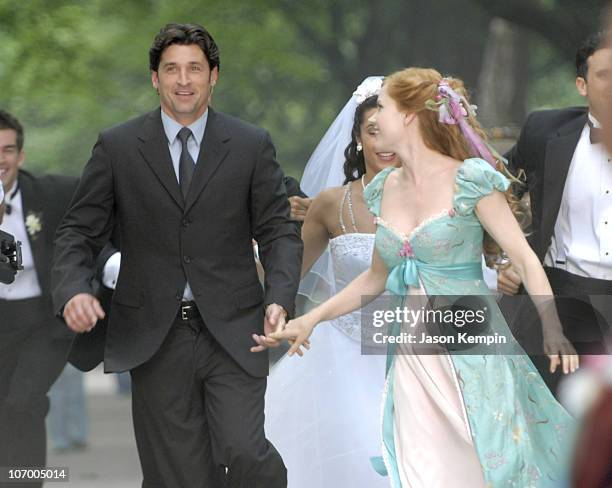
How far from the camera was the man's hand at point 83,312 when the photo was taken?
4703 mm

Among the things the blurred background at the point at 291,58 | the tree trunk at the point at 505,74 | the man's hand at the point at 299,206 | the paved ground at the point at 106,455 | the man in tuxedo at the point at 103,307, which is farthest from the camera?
the tree trunk at the point at 505,74

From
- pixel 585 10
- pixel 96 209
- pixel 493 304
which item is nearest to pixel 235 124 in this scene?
pixel 96 209

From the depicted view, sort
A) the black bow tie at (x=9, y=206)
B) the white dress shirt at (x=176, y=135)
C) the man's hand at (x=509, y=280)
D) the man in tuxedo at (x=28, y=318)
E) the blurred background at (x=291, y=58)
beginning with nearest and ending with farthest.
A: the white dress shirt at (x=176, y=135), the man's hand at (x=509, y=280), the man in tuxedo at (x=28, y=318), the black bow tie at (x=9, y=206), the blurred background at (x=291, y=58)

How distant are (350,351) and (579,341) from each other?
1.10 metres

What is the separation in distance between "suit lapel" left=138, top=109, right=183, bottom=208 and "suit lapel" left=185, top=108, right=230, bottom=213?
0.17 ft

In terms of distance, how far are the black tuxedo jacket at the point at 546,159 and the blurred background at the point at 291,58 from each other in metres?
5.64

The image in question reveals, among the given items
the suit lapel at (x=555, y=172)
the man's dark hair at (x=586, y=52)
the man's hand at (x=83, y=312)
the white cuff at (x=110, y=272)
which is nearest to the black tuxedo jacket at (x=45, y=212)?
the white cuff at (x=110, y=272)

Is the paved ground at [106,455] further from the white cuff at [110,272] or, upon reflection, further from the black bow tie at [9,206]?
the white cuff at [110,272]

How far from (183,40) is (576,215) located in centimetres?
165

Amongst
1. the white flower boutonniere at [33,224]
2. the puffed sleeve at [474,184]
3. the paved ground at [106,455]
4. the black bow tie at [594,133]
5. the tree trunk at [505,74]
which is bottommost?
the paved ground at [106,455]

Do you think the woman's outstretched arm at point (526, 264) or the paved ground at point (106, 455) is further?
the paved ground at point (106, 455)

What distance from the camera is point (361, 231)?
6070 mm

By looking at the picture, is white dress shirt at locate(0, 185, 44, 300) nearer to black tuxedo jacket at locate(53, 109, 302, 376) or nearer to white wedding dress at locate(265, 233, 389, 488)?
white wedding dress at locate(265, 233, 389, 488)

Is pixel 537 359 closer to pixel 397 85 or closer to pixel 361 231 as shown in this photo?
pixel 361 231
